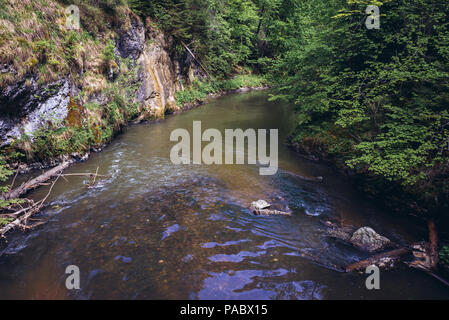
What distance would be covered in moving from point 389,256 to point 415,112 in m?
3.61

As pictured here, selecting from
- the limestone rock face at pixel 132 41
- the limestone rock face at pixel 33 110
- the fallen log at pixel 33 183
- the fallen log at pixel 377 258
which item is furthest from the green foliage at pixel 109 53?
the fallen log at pixel 377 258

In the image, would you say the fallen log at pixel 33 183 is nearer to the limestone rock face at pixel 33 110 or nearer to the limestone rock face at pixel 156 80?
the limestone rock face at pixel 33 110

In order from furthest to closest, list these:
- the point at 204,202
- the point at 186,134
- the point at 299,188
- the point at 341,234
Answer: the point at 186,134, the point at 299,188, the point at 204,202, the point at 341,234

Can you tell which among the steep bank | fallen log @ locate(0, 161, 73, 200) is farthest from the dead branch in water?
the steep bank

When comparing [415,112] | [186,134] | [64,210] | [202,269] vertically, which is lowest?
[202,269]

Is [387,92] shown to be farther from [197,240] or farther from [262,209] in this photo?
[197,240]

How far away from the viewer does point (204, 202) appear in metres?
6.47

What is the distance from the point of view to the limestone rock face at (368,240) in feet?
15.7

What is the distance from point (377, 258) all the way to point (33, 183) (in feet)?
27.9

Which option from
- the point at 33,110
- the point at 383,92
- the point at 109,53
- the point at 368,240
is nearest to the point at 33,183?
the point at 33,110

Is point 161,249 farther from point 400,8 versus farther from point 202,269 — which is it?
point 400,8

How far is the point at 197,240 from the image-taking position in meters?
5.00

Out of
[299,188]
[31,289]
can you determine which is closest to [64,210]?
[31,289]

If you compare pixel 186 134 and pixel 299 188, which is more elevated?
pixel 186 134
